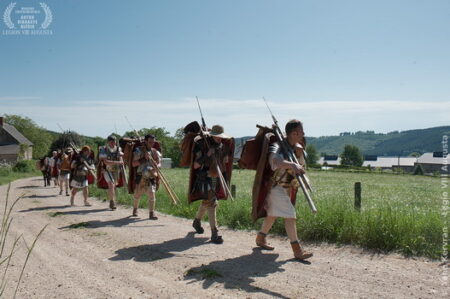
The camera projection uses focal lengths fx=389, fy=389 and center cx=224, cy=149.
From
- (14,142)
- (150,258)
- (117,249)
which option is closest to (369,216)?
(150,258)

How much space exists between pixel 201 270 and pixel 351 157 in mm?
124248

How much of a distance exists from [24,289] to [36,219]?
5387mm

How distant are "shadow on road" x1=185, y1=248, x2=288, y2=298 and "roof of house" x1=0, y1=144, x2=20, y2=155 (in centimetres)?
6437

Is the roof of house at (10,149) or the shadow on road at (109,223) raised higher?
the roof of house at (10,149)

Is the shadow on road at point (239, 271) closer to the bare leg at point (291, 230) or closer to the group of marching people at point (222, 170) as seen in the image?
the bare leg at point (291, 230)

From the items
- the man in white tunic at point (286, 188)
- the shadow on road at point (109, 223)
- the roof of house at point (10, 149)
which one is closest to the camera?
the man in white tunic at point (286, 188)

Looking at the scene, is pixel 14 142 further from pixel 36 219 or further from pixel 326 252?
pixel 326 252

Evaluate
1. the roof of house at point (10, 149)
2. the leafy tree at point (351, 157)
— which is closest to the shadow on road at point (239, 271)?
the roof of house at point (10, 149)

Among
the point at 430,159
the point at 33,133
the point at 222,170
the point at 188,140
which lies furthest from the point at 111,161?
the point at 430,159

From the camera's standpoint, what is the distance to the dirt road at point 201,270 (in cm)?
421

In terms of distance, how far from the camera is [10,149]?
61.9 m

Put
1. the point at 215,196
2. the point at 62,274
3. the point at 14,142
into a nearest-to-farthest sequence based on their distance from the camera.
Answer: the point at 62,274 < the point at 215,196 < the point at 14,142

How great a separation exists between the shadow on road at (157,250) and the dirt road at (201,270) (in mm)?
14

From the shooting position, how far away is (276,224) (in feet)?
23.9
